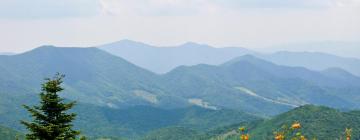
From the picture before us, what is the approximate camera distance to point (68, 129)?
36.7m

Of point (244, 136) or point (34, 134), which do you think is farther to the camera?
point (34, 134)

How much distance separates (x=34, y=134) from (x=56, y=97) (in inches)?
104

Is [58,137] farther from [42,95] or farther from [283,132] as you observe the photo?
[283,132]

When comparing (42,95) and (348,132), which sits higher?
(42,95)

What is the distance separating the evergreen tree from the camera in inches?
1404

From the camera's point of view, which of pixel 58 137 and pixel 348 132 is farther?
pixel 58 137

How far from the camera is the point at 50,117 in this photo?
3662 cm

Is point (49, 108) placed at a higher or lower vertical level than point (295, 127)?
higher

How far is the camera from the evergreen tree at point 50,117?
1404 inches

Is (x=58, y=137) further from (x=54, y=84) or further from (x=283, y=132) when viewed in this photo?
(x=283, y=132)

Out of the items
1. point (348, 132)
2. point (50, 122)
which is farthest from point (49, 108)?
point (348, 132)

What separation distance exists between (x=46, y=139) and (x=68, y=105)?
2.49 metres

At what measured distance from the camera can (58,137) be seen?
3572 cm

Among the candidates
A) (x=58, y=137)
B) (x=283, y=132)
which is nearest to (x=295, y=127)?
(x=283, y=132)
